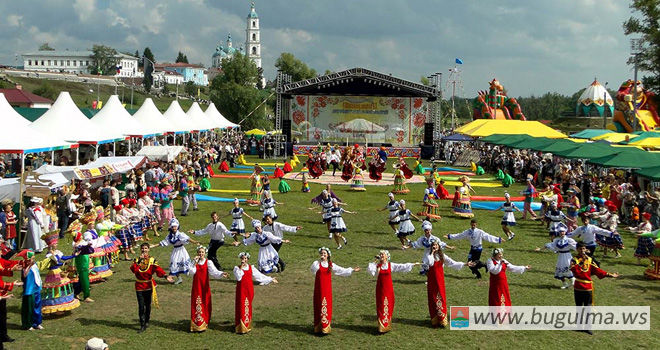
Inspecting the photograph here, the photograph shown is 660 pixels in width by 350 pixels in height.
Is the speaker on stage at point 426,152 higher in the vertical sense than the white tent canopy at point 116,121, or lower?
lower

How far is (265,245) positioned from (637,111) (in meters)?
43.8

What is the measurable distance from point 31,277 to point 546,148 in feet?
93.8

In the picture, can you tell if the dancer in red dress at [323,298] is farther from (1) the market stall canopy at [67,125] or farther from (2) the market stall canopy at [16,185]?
(1) the market stall canopy at [67,125]

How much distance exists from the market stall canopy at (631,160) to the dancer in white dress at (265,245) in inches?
605

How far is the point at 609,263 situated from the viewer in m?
16.6

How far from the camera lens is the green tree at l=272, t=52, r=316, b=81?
10656cm

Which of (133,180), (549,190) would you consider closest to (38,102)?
(133,180)

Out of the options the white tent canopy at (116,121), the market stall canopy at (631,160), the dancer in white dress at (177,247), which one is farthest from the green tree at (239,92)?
the dancer in white dress at (177,247)

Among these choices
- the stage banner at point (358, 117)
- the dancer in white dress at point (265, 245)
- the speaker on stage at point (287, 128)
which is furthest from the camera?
the stage banner at point (358, 117)

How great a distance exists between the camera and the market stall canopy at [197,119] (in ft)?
151

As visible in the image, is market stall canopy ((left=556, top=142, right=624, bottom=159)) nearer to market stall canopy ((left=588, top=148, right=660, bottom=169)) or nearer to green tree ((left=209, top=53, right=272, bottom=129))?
market stall canopy ((left=588, top=148, right=660, bottom=169))

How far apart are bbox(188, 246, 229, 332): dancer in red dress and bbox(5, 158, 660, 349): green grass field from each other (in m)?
0.21

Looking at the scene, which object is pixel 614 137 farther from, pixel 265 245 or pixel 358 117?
pixel 265 245

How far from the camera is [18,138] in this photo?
2089cm
